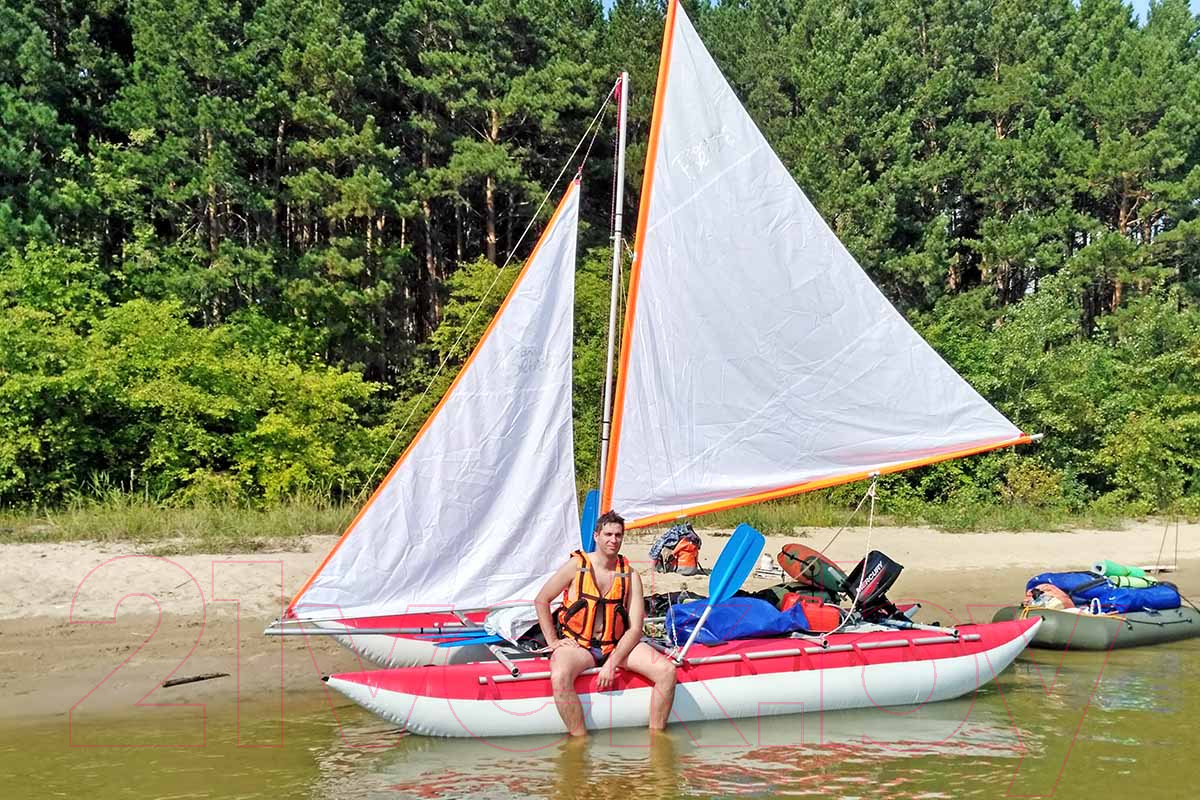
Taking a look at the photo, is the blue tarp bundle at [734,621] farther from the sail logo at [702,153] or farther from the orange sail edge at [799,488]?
the sail logo at [702,153]

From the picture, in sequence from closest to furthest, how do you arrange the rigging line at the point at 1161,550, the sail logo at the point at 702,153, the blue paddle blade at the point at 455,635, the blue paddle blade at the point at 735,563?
the blue paddle blade at the point at 735,563 < the blue paddle blade at the point at 455,635 < the sail logo at the point at 702,153 < the rigging line at the point at 1161,550

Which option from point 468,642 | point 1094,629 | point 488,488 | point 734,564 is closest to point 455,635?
point 468,642

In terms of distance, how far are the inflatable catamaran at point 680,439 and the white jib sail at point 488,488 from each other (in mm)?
20

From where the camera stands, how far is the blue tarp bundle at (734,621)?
10672 mm

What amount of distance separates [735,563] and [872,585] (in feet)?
6.72

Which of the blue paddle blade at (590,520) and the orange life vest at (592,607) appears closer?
the orange life vest at (592,607)

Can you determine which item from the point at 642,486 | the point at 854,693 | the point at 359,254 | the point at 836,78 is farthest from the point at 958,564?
the point at 836,78

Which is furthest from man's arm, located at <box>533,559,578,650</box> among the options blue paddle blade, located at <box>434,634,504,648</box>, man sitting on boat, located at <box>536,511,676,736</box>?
blue paddle blade, located at <box>434,634,504,648</box>

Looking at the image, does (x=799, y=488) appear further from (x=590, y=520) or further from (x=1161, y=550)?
(x=1161, y=550)

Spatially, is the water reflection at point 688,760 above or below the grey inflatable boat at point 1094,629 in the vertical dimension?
below

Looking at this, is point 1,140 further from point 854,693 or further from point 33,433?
point 854,693

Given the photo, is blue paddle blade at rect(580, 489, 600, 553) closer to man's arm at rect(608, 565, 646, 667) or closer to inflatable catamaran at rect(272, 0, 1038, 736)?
inflatable catamaran at rect(272, 0, 1038, 736)

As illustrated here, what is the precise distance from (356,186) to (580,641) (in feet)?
67.0


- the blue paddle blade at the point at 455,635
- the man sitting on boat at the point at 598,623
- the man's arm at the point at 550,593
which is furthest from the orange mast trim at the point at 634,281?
the blue paddle blade at the point at 455,635
